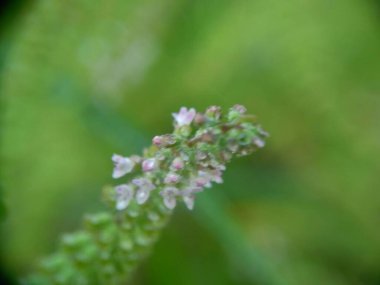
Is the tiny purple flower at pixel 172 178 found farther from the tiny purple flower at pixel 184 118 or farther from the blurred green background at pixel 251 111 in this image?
the blurred green background at pixel 251 111

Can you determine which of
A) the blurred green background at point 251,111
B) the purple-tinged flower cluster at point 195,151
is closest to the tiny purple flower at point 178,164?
the purple-tinged flower cluster at point 195,151

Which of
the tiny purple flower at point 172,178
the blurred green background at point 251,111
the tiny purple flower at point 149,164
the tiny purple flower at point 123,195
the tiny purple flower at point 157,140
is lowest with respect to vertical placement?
the tiny purple flower at point 172,178

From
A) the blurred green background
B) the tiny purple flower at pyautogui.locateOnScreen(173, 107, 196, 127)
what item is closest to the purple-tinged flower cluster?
the tiny purple flower at pyautogui.locateOnScreen(173, 107, 196, 127)

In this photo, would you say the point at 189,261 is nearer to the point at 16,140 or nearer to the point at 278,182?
the point at 278,182

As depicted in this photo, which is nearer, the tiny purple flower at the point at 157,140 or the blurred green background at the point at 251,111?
the tiny purple flower at the point at 157,140

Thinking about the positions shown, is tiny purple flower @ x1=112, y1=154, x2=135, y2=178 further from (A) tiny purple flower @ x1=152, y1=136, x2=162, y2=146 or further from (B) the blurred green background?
(B) the blurred green background

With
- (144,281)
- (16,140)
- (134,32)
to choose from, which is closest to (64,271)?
(16,140)
